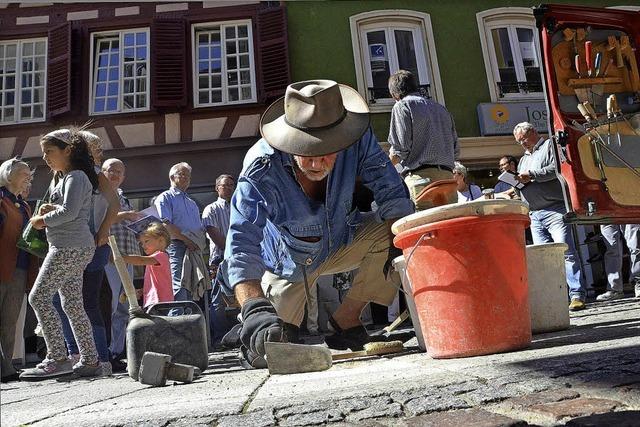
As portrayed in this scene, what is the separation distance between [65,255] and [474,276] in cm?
247

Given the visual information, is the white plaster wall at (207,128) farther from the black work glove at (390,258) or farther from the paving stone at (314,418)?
the paving stone at (314,418)

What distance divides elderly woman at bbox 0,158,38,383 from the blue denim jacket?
6.21 feet

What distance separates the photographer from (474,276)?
230 cm

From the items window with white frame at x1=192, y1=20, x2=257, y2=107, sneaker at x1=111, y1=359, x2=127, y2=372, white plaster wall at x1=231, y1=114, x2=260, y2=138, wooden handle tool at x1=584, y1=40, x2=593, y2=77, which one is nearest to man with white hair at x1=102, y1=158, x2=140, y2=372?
sneaker at x1=111, y1=359, x2=127, y2=372

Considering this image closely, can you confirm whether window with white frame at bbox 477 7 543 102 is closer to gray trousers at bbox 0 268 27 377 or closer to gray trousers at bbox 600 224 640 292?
gray trousers at bbox 600 224 640 292

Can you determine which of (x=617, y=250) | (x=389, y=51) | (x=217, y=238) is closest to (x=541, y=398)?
(x=217, y=238)

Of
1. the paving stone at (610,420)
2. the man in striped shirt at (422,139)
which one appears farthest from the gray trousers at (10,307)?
the paving stone at (610,420)

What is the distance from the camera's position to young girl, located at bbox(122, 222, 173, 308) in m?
4.69

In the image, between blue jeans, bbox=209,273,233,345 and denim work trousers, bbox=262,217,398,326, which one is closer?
denim work trousers, bbox=262,217,398,326

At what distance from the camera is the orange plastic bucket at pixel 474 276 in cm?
229

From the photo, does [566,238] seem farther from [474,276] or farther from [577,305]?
[474,276]

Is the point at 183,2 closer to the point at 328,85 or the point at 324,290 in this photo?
the point at 324,290

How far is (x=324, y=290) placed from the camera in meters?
6.36

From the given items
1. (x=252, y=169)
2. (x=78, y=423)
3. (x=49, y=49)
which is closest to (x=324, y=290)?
(x=252, y=169)
